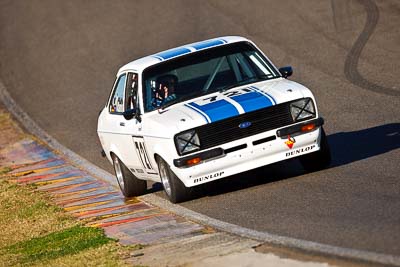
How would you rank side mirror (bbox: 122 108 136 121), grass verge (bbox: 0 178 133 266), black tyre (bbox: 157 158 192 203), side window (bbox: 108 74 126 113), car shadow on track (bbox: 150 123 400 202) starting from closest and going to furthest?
grass verge (bbox: 0 178 133 266), black tyre (bbox: 157 158 192 203), car shadow on track (bbox: 150 123 400 202), side mirror (bbox: 122 108 136 121), side window (bbox: 108 74 126 113)

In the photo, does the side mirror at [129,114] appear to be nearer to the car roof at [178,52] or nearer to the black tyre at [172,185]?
the car roof at [178,52]

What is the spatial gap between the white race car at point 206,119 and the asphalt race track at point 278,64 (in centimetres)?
40

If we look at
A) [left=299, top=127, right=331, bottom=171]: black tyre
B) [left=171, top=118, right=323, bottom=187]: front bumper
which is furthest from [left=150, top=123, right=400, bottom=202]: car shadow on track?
[left=171, top=118, right=323, bottom=187]: front bumper

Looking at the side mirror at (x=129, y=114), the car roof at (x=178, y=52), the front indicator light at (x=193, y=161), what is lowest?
the front indicator light at (x=193, y=161)

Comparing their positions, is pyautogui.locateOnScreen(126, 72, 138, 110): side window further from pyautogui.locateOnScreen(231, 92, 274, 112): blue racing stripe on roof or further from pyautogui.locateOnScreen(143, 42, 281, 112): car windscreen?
pyautogui.locateOnScreen(231, 92, 274, 112): blue racing stripe on roof

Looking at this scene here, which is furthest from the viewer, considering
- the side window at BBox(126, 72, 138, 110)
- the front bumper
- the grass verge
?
the side window at BBox(126, 72, 138, 110)

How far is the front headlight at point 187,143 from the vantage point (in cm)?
1050

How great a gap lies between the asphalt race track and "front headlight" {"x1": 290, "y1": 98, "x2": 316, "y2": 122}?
25.7 inches

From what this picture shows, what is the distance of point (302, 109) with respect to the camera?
10.7 meters

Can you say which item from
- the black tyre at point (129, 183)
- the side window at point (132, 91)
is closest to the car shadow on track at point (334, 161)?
the black tyre at point (129, 183)

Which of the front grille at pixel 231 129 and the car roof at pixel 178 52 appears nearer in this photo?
the front grille at pixel 231 129

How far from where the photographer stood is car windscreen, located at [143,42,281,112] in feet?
37.7

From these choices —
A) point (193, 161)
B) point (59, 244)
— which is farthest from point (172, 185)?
point (59, 244)

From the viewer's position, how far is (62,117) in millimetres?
19984
